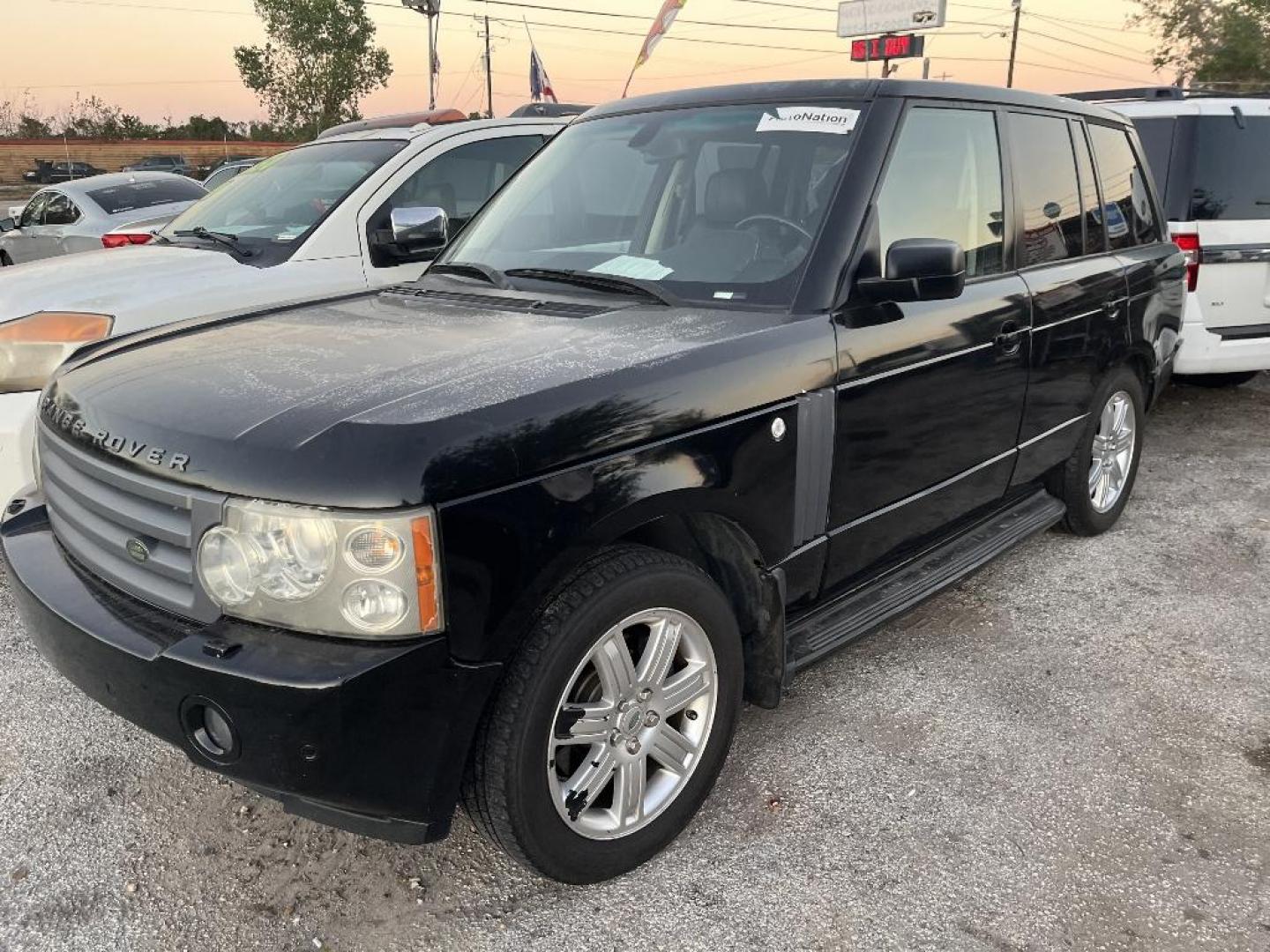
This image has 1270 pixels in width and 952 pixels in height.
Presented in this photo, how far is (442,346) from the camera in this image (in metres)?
2.48

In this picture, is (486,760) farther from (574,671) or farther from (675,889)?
(675,889)

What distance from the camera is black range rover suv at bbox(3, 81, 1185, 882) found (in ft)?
6.19

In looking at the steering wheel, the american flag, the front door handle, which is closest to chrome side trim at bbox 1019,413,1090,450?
the front door handle

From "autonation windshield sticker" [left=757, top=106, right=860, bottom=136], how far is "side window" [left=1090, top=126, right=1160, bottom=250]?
1733 millimetres

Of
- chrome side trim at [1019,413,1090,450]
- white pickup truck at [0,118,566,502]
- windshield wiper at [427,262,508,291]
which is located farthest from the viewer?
white pickup truck at [0,118,566,502]

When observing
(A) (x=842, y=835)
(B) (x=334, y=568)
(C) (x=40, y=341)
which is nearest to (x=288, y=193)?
(C) (x=40, y=341)

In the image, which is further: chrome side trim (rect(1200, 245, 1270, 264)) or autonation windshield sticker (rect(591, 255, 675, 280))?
chrome side trim (rect(1200, 245, 1270, 264))

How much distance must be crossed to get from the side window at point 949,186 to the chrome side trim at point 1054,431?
701mm

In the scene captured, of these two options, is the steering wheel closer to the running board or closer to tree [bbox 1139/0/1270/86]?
the running board

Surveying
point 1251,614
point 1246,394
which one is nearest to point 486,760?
point 1251,614

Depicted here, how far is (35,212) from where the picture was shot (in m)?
10.6

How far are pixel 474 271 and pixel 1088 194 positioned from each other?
101 inches

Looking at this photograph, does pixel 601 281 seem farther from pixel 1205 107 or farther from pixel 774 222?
pixel 1205 107

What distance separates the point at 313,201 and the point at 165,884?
3.96 metres
